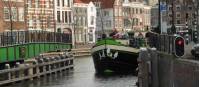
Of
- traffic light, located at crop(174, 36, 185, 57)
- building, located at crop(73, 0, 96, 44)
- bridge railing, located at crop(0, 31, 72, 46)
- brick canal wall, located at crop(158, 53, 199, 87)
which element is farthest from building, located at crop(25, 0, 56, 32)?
traffic light, located at crop(174, 36, 185, 57)

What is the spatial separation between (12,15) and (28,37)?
31.4m

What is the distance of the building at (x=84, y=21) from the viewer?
118750 mm

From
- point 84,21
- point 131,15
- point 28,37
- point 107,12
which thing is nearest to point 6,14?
point 28,37

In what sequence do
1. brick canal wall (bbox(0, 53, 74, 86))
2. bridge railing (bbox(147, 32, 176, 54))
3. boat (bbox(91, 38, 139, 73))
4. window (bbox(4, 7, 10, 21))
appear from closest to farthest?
1. bridge railing (bbox(147, 32, 176, 54))
2. brick canal wall (bbox(0, 53, 74, 86))
3. boat (bbox(91, 38, 139, 73))
4. window (bbox(4, 7, 10, 21))

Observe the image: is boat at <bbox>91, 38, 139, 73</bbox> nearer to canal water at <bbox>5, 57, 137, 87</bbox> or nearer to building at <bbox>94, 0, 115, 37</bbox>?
canal water at <bbox>5, 57, 137, 87</bbox>

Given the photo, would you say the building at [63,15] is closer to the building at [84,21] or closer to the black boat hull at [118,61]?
the building at [84,21]

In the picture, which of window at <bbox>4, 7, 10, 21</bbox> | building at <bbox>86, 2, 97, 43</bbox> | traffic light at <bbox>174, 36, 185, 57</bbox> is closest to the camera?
traffic light at <bbox>174, 36, 185, 57</bbox>

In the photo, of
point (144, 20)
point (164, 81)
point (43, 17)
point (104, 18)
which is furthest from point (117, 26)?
point (164, 81)

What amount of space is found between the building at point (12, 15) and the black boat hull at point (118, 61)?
101 feet

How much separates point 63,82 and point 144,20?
120148 millimetres

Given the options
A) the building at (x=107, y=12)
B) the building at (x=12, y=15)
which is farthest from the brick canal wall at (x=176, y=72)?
the building at (x=107, y=12)

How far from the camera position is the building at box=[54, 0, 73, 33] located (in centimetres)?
10474

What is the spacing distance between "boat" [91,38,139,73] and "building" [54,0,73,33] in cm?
5629

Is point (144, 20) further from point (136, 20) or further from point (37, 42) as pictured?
point (37, 42)
